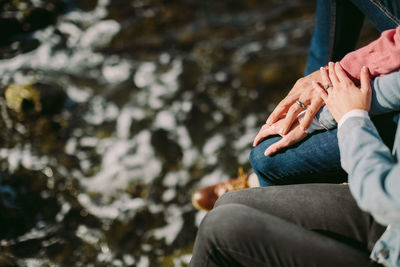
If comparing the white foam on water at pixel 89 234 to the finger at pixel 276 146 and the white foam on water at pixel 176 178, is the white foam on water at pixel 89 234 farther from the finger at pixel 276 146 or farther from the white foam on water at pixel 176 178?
the finger at pixel 276 146

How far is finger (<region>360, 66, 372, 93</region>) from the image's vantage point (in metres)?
1.52

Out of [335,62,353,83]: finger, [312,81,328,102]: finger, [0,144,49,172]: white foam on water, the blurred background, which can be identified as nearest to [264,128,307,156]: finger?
[312,81,328,102]: finger

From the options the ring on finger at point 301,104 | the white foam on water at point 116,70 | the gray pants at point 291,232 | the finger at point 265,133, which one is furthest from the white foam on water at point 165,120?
the gray pants at point 291,232

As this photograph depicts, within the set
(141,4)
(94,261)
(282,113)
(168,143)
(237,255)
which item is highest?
(141,4)

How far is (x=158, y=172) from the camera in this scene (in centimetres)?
313

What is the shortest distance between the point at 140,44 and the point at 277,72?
2096 millimetres

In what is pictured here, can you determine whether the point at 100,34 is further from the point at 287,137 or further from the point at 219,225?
the point at 219,225

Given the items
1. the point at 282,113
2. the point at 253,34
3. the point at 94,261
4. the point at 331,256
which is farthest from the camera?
the point at 253,34

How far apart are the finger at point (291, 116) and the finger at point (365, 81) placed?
0.35 meters

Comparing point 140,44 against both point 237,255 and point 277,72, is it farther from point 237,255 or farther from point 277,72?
point 237,255

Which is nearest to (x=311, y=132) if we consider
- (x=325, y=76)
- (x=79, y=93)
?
(x=325, y=76)

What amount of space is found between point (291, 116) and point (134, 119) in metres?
2.27

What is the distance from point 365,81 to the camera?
1.55m

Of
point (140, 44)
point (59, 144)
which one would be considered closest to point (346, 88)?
point (59, 144)
